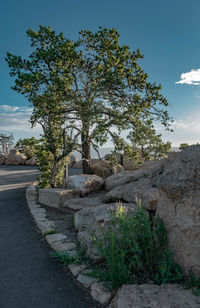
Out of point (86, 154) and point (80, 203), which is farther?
point (86, 154)

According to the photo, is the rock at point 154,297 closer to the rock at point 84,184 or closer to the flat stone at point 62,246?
the flat stone at point 62,246

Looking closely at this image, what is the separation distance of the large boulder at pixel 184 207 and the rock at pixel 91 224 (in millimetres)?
876

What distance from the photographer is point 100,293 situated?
2715 mm

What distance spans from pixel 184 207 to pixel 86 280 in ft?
5.74

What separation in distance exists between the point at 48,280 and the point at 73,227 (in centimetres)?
206

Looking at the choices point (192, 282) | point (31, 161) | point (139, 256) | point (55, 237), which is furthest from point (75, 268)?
point (31, 161)

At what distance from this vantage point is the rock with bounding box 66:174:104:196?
7.94 meters

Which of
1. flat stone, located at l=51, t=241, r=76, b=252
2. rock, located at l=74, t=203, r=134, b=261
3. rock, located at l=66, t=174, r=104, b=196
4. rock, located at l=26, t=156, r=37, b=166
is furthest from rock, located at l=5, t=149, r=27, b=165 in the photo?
flat stone, located at l=51, t=241, r=76, b=252

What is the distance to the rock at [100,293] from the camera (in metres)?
2.65

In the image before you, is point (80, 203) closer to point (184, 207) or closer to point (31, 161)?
point (184, 207)

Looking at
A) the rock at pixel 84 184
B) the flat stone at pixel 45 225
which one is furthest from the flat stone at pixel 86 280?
the rock at pixel 84 184

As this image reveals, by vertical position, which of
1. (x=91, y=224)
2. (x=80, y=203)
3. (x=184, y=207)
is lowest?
(x=80, y=203)

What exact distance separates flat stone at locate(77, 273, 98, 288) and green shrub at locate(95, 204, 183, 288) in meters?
0.15

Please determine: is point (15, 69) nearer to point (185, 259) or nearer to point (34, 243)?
point (34, 243)
